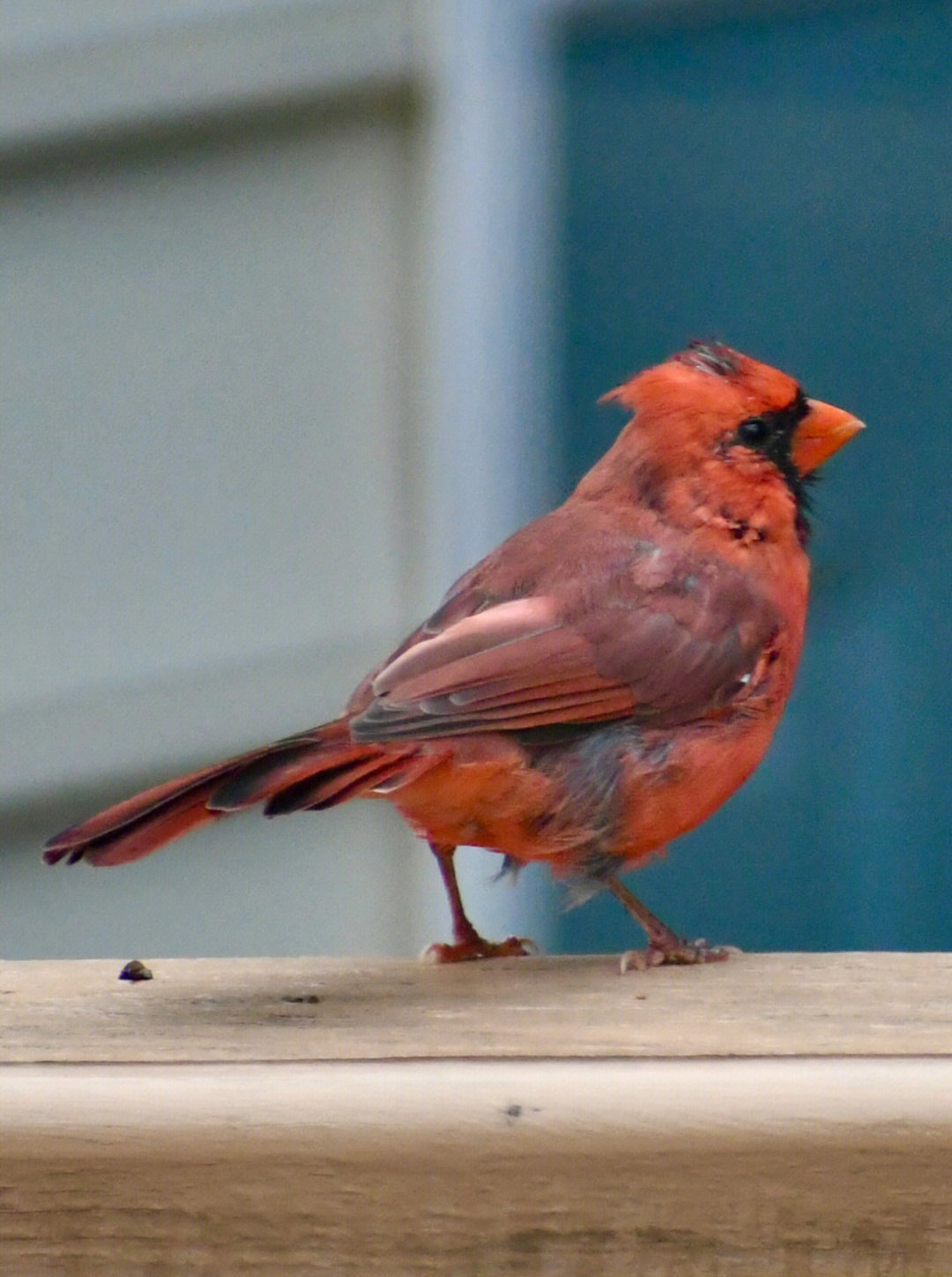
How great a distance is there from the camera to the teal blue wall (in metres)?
3.42

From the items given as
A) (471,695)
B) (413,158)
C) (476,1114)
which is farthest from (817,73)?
(476,1114)

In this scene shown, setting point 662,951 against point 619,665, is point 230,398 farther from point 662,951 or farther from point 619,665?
point 662,951

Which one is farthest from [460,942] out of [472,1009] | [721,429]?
[721,429]

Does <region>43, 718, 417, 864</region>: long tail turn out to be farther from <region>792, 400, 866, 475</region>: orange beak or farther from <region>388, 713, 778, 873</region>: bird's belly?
<region>792, 400, 866, 475</region>: orange beak

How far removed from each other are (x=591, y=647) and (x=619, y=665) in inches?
1.2

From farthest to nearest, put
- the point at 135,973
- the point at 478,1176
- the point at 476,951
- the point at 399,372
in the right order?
the point at 399,372
the point at 476,951
the point at 135,973
the point at 478,1176

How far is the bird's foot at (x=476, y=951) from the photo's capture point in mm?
→ 1870

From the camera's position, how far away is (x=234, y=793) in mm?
1493

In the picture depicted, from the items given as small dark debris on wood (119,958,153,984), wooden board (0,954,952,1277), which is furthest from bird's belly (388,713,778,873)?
wooden board (0,954,952,1277)

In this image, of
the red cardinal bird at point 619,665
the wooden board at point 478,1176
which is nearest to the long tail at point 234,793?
the red cardinal bird at point 619,665

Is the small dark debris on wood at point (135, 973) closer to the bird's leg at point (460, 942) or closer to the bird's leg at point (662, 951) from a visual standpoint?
the bird's leg at point (460, 942)

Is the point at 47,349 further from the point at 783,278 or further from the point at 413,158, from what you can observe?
the point at 783,278

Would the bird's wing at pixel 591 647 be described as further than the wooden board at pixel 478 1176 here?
Yes

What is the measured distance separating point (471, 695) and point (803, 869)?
1924 mm
